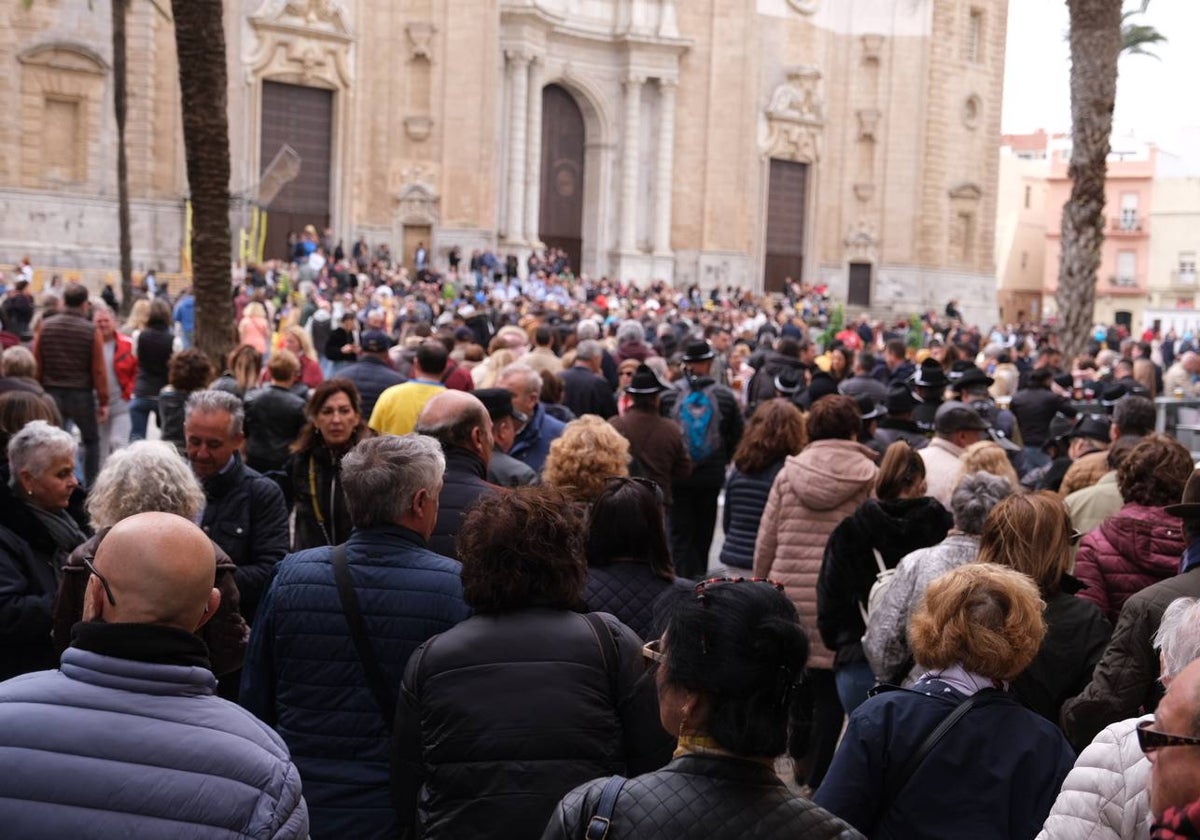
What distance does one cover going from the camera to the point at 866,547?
6.23 metres

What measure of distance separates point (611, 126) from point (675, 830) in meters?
41.1

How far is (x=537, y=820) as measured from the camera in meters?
3.54

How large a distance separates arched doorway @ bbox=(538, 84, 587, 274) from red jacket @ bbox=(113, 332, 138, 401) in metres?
29.0

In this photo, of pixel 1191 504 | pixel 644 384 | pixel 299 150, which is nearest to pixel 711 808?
pixel 1191 504

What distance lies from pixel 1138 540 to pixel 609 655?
9.20ft

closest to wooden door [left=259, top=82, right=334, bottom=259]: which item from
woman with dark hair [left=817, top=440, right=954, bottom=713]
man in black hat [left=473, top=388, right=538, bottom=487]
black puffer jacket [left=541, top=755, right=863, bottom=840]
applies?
man in black hat [left=473, top=388, right=538, bottom=487]

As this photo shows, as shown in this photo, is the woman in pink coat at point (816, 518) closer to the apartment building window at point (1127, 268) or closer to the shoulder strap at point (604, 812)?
the shoulder strap at point (604, 812)

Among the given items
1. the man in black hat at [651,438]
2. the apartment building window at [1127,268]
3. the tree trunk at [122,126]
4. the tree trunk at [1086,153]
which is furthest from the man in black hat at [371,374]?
the apartment building window at [1127,268]

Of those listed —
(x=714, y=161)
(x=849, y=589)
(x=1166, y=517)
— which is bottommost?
(x=849, y=589)

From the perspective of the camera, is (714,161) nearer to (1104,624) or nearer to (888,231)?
(888,231)

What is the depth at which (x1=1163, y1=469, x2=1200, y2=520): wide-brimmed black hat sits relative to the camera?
15.8 feet

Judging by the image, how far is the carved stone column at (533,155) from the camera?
40.1 m

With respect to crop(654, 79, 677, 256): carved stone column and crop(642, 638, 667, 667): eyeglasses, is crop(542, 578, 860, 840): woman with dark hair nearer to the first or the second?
crop(642, 638, 667, 667): eyeglasses

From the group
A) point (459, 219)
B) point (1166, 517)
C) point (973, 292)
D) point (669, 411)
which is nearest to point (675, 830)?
point (1166, 517)
